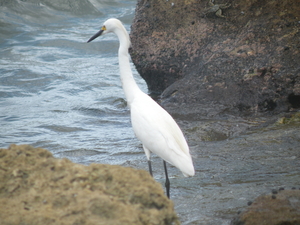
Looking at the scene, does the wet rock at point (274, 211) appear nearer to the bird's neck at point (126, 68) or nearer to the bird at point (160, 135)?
the bird at point (160, 135)

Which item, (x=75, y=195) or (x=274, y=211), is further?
(x=274, y=211)

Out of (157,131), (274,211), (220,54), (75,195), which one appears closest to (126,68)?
(157,131)

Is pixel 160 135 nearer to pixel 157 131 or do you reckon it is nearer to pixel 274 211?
pixel 157 131

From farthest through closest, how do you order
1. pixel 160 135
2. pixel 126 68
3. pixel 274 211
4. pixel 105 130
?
pixel 105 130
pixel 126 68
pixel 160 135
pixel 274 211

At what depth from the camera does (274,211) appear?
256 cm

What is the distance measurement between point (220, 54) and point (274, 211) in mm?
4051

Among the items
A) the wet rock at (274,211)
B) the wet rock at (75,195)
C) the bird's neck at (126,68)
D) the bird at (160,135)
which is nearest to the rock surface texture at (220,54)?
the bird's neck at (126,68)

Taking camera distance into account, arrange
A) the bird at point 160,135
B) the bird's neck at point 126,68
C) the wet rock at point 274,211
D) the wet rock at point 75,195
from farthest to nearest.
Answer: the bird's neck at point 126,68, the bird at point 160,135, the wet rock at point 274,211, the wet rock at point 75,195

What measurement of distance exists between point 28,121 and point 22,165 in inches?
198

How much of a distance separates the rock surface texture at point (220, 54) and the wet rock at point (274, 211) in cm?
298

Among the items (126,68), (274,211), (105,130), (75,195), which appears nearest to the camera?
(75,195)

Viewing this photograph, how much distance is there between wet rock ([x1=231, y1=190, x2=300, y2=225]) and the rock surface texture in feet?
9.79

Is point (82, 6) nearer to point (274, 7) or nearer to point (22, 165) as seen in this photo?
point (274, 7)

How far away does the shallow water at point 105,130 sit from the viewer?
376 cm
